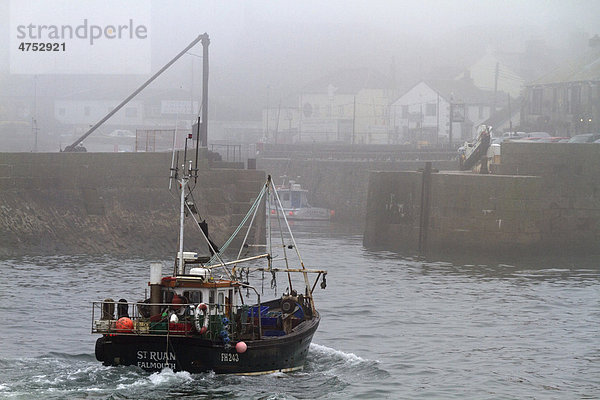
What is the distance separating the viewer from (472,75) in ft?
375

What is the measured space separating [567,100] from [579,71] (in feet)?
9.19

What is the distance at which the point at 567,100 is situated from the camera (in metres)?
78.6

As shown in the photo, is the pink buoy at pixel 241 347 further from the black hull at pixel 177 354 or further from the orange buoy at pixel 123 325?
the orange buoy at pixel 123 325

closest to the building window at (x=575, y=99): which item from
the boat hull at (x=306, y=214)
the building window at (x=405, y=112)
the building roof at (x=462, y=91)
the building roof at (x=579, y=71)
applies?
the building roof at (x=579, y=71)

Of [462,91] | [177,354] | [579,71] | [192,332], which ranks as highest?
[579,71]

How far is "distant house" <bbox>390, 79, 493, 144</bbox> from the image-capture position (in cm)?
10238

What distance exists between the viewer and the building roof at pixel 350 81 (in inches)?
4638

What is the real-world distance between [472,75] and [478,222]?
7209 centimetres

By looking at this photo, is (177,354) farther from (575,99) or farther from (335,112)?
(335,112)

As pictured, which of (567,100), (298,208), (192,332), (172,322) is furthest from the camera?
(567,100)

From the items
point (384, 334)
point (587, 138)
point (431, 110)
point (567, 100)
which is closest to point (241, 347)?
point (384, 334)

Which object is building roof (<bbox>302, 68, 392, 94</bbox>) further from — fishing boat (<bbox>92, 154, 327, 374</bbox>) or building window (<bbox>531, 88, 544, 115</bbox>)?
fishing boat (<bbox>92, 154, 327, 374</bbox>)

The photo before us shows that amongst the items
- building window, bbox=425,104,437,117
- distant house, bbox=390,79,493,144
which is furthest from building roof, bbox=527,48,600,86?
building window, bbox=425,104,437,117

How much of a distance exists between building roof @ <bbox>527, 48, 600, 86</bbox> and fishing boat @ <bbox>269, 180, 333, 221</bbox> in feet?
66.6
